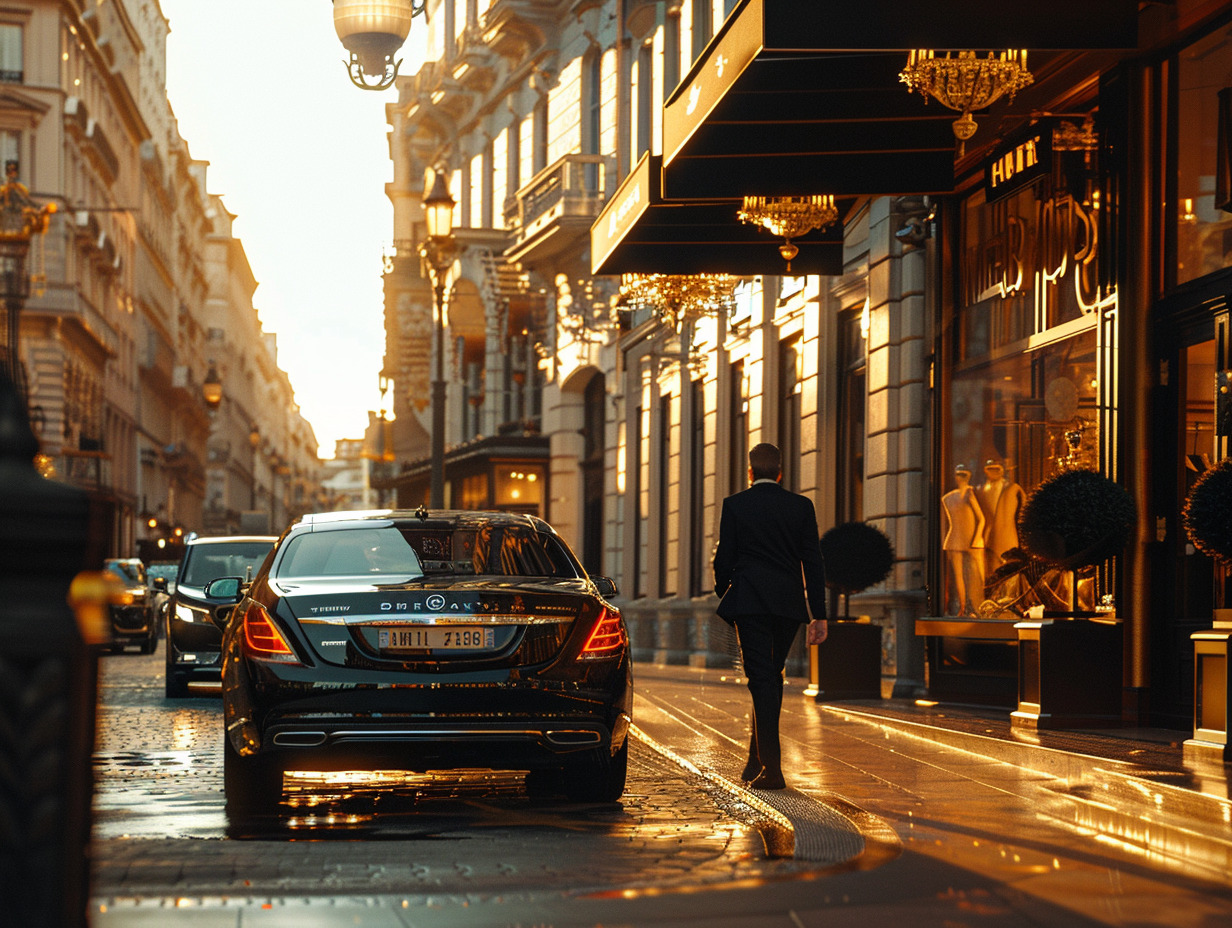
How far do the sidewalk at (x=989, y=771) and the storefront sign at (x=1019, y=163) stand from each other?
14.2 ft

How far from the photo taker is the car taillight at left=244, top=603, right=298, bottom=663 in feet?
27.1

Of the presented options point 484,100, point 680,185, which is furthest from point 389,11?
point 484,100

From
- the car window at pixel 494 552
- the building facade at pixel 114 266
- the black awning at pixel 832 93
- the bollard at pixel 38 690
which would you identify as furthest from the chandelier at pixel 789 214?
the building facade at pixel 114 266

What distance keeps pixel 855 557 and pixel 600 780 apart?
844cm

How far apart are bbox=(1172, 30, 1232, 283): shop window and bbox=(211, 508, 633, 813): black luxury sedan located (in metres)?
5.82

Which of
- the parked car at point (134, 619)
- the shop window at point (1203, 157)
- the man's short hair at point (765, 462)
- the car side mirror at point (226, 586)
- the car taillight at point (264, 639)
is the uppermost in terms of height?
the shop window at point (1203, 157)

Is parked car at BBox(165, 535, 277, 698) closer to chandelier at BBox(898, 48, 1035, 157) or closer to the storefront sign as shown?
the storefront sign

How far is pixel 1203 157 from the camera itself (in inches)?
496

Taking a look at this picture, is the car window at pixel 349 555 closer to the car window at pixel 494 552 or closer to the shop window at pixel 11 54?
the car window at pixel 494 552

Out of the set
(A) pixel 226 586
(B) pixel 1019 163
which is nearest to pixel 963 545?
(B) pixel 1019 163

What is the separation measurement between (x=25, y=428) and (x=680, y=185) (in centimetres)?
1245

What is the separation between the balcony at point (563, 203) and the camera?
34125 mm

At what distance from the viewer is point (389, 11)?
2102 cm

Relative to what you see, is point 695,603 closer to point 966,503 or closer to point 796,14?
point 966,503
